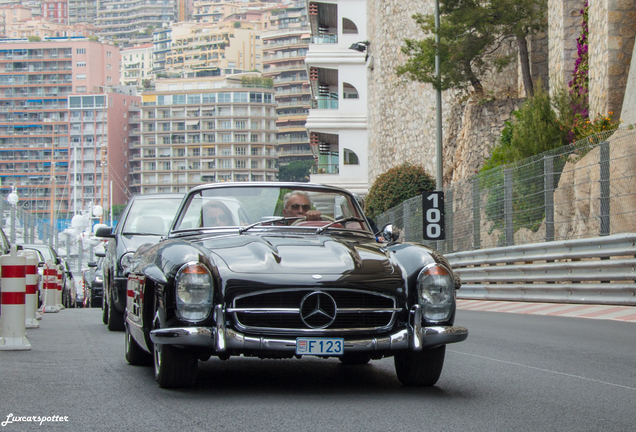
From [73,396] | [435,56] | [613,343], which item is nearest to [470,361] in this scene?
[613,343]

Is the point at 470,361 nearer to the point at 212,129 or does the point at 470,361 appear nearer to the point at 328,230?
the point at 328,230

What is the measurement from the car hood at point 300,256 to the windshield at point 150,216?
5852 millimetres

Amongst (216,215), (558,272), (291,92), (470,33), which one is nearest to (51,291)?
(558,272)

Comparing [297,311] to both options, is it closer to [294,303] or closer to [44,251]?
[294,303]

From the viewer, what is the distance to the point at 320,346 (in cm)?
544

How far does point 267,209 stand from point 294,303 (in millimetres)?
1615

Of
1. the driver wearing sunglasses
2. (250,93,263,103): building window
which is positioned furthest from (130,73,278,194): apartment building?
the driver wearing sunglasses

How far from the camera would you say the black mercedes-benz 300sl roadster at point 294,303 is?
5465mm

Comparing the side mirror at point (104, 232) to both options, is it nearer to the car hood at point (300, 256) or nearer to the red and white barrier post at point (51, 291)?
the car hood at point (300, 256)

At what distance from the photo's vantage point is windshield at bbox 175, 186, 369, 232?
6.88m

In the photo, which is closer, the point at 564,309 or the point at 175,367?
the point at 175,367

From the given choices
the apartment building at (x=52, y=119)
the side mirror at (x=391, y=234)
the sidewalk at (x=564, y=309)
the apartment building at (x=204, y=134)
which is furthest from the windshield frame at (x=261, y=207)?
the apartment building at (x=204, y=134)

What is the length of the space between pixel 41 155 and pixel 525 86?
155 meters

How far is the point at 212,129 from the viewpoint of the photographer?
6722 inches
